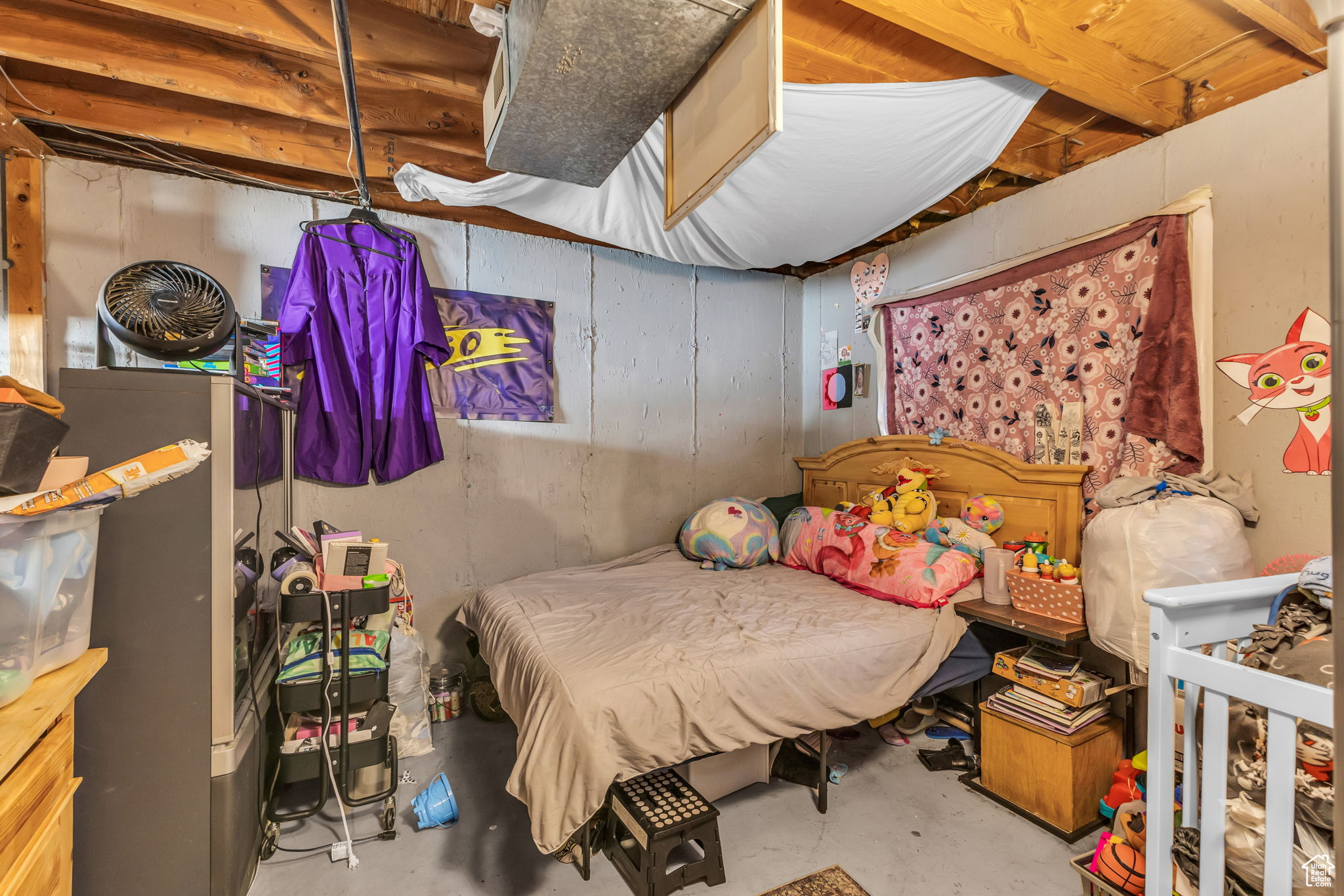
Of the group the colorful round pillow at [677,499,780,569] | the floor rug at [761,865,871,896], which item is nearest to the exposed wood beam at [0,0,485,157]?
the colorful round pillow at [677,499,780,569]

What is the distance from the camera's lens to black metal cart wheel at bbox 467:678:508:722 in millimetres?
2744

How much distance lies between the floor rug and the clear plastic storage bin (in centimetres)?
172

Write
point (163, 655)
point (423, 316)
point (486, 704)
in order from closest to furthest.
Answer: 1. point (163, 655)
2. point (486, 704)
3. point (423, 316)

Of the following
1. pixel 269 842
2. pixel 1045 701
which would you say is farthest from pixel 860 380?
pixel 269 842

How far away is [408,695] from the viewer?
7.80 ft

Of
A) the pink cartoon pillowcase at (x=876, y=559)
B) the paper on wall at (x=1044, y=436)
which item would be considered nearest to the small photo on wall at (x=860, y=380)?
the pink cartoon pillowcase at (x=876, y=559)

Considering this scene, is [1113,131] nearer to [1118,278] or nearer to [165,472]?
[1118,278]

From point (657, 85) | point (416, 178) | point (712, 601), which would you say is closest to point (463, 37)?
point (416, 178)

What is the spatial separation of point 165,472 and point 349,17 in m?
1.64

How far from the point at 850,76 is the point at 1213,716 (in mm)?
1976

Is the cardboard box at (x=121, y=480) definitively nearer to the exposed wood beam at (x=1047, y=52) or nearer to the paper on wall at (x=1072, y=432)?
the exposed wood beam at (x=1047, y=52)

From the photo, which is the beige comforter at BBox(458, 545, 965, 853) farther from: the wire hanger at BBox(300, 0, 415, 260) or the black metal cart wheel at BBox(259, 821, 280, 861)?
the wire hanger at BBox(300, 0, 415, 260)

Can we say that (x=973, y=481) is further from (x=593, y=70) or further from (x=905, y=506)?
(x=593, y=70)

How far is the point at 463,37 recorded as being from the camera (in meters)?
1.96
